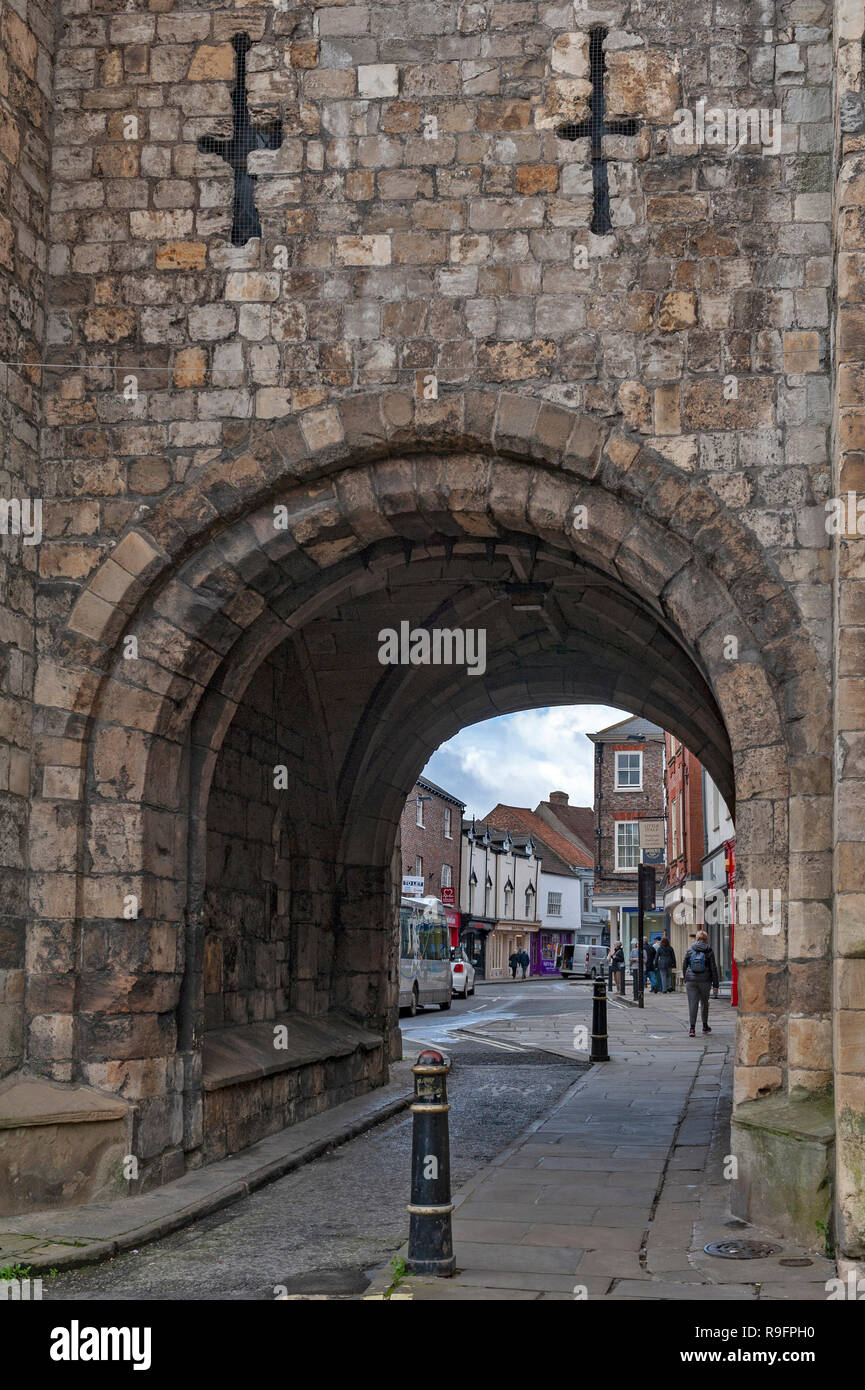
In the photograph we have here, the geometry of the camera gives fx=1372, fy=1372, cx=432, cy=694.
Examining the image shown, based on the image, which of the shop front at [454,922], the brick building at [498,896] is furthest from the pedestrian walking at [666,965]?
the brick building at [498,896]

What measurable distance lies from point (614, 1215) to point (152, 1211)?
2134 millimetres

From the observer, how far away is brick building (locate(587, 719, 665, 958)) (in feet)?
154

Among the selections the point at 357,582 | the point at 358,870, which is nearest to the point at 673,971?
the point at 358,870

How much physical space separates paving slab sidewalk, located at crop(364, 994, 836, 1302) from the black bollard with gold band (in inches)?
3.3

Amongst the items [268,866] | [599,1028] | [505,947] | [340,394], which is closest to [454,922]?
[505,947]

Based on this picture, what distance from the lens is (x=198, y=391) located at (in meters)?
7.20

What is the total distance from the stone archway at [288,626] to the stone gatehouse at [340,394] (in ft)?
0.06

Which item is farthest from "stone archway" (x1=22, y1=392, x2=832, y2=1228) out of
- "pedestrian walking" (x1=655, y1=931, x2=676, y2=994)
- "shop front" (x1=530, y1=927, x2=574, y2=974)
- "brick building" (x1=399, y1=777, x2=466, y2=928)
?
"shop front" (x1=530, y1=927, x2=574, y2=974)

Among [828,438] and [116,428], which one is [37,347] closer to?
[116,428]

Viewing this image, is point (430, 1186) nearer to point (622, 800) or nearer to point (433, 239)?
point (433, 239)

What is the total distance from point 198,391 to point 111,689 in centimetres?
163

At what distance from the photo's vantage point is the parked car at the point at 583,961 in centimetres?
5304

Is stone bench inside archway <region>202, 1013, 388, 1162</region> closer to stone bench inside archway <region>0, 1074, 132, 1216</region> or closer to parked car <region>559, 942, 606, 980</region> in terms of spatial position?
stone bench inside archway <region>0, 1074, 132, 1216</region>
